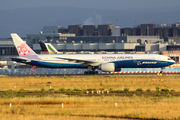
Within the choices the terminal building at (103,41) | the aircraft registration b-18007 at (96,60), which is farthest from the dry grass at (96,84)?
the terminal building at (103,41)

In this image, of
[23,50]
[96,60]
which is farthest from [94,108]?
[23,50]

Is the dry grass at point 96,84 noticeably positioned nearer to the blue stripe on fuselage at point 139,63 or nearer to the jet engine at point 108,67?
the jet engine at point 108,67

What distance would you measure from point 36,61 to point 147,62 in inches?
866

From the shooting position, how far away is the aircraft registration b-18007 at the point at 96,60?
58.2 metres

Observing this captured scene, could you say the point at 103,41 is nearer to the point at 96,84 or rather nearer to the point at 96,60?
the point at 96,60

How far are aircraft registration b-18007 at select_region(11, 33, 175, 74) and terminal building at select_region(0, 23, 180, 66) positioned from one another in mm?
5796

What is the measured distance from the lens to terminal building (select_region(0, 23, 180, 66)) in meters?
111

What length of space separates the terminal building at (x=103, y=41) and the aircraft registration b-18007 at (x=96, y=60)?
5796 mm

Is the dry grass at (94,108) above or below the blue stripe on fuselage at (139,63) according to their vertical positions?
below

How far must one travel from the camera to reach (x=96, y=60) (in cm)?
5962

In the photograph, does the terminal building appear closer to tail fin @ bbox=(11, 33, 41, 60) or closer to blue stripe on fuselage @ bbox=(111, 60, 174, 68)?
tail fin @ bbox=(11, 33, 41, 60)

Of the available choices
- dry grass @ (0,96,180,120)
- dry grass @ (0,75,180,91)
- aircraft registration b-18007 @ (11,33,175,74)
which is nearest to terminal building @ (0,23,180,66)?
aircraft registration b-18007 @ (11,33,175,74)

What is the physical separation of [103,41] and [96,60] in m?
Answer: 72.5

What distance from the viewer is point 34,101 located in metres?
25.9
